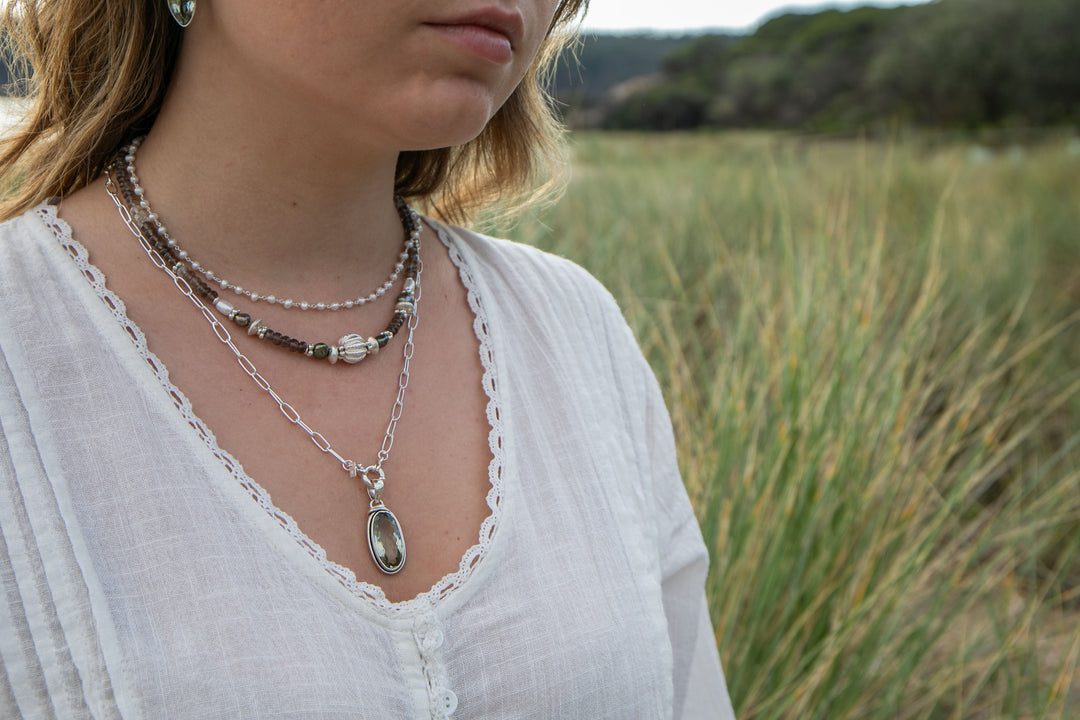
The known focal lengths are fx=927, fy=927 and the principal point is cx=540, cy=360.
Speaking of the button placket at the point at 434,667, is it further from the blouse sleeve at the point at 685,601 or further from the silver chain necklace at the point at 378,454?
the blouse sleeve at the point at 685,601

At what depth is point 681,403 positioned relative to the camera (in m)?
2.38

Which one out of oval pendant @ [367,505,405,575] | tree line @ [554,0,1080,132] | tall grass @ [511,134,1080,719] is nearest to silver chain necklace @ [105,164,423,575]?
oval pendant @ [367,505,405,575]

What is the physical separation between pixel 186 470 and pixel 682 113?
54.0ft

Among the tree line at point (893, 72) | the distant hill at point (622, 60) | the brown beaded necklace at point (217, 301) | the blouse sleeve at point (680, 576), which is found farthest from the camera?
the tree line at point (893, 72)

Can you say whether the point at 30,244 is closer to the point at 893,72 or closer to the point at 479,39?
the point at 479,39

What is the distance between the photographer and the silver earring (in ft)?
3.38

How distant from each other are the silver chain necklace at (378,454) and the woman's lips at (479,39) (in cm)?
39

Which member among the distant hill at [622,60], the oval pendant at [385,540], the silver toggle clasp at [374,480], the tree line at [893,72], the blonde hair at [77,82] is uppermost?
the blonde hair at [77,82]

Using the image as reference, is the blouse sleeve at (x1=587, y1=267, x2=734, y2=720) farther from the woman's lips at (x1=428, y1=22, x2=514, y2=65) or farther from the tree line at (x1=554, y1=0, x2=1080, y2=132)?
the tree line at (x1=554, y1=0, x2=1080, y2=132)

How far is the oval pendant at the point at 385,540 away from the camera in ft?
3.02

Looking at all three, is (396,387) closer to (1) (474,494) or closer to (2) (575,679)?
(1) (474,494)

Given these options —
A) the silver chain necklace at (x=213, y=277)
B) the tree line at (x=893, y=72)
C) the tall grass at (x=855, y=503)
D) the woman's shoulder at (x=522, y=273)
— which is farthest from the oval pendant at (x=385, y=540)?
the tree line at (x=893, y=72)

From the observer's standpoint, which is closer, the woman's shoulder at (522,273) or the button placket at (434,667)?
the button placket at (434,667)

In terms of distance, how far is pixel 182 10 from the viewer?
1034 millimetres
